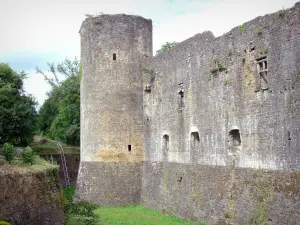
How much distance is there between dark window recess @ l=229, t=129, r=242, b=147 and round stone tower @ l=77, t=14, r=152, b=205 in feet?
23.1

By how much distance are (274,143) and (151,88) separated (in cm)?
888

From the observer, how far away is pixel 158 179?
19.6 meters

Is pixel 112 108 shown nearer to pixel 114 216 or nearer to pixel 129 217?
pixel 114 216

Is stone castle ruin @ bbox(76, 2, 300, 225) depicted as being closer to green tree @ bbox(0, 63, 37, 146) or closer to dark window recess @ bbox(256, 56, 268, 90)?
dark window recess @ bbox(256, 56, 268, 90)

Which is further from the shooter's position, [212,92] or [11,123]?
[11,123]

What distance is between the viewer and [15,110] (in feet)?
88.8

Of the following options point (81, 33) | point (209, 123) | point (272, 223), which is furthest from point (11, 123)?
point (272, 223)

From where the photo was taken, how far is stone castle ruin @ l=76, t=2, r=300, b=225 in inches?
497

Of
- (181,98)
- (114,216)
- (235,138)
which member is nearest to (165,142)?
(181,98)

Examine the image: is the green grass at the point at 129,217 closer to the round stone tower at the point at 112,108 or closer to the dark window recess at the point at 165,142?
the round stone tower at the point at 112,108

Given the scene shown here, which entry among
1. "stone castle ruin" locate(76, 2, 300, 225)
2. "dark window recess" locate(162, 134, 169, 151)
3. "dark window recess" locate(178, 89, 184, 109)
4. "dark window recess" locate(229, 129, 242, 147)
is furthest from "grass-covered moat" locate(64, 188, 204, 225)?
"dark window recess" locate(178, 89, 184, 109)

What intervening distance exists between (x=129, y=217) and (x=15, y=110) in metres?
12.7

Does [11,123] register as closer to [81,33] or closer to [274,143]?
[81,33]

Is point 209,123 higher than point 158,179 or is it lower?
higher
